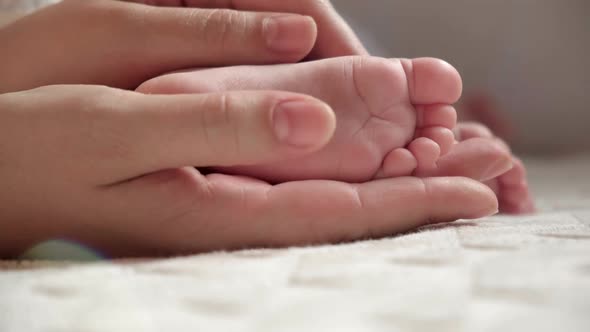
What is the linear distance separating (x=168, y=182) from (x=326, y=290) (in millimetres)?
206

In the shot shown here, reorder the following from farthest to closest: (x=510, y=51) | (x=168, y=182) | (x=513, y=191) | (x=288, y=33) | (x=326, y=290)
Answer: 1. (x=510, y=51)
2. (x=513, y=191)
3. (x=288, y=33)
4. (x=168, y=182)
5. (x=326, y=290)

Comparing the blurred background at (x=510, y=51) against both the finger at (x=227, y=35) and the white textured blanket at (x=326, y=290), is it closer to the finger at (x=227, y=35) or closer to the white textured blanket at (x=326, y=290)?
the finger at (x=227, y=35)

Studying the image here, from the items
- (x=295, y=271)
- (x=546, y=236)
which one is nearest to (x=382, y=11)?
(x=546, y=236)

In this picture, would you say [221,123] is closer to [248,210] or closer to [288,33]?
[248,210]

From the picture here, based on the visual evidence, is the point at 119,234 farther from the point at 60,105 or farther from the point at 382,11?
the point at 382,11

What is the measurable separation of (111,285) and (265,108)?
178 millimetres

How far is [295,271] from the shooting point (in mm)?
470

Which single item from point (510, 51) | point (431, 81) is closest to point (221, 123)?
point (431, 81)

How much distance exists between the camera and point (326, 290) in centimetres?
43

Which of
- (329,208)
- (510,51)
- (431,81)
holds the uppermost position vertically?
(431,81)

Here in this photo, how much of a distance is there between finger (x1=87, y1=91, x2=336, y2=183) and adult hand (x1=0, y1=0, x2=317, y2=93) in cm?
18

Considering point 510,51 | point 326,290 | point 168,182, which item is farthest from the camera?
point 510,51

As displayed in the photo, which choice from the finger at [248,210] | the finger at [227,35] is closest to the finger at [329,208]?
the finger at [248,210]

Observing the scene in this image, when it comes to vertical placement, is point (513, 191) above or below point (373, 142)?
below
